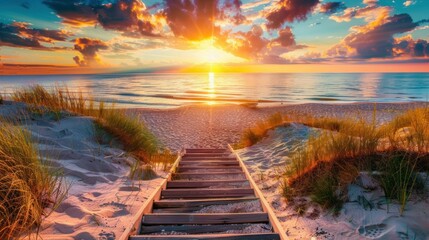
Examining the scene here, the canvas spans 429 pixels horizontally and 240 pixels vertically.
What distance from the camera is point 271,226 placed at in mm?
3453

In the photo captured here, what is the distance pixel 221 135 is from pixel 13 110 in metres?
8.43

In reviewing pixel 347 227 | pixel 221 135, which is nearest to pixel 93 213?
pixel 347 227

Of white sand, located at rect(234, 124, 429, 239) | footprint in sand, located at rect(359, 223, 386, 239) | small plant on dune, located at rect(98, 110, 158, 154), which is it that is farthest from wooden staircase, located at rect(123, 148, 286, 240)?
small plant on dune, located at rect(98, 110, 158, 154)

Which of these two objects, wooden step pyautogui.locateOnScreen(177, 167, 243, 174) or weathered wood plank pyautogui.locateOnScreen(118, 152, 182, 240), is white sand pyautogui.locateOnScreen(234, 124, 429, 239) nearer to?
weathered wood plank pyautogui.locateOnScreen(118, 152, 182, 240)

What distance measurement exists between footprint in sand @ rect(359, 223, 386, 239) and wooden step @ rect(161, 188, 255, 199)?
1.64m

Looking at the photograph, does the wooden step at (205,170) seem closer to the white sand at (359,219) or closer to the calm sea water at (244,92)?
the white sand at (359,219)

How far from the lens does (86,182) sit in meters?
4.93

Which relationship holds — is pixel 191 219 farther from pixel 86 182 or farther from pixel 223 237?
pixel 86 182

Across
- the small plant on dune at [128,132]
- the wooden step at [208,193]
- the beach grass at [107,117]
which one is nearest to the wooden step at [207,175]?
the wooden step at [208,193]

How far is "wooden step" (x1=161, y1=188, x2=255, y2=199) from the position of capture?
4.59 meters

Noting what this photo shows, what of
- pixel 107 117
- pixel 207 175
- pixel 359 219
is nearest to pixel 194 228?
A: pixel 359 219

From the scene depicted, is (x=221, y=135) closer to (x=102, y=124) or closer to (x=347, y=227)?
(x=102, y=124)

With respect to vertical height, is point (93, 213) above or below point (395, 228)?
below

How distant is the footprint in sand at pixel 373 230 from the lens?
3201 millimetres
